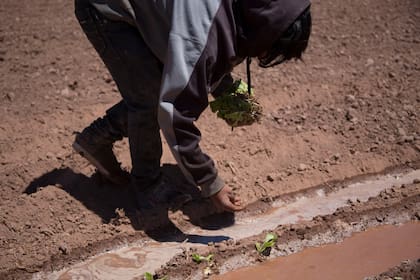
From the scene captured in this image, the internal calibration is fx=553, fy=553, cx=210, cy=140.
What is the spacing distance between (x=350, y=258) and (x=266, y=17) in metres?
1.57

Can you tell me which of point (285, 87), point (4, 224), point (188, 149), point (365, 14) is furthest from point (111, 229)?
point (365, 14)

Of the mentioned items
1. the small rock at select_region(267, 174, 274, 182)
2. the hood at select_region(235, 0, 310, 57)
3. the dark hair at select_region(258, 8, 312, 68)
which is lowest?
the small rock at select_region(267, 174, 274, 182)

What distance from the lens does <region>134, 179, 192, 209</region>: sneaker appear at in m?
3.13

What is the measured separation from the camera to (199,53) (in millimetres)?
2109

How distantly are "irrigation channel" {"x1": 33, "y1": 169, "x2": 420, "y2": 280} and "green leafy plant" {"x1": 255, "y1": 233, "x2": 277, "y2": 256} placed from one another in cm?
4

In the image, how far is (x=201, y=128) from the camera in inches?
151

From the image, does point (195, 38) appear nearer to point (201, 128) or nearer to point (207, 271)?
point (207, 271)

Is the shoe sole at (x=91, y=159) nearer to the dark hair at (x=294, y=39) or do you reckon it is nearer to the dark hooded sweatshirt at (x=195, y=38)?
the dark hooded sweatshirt at (x=195, y=38)

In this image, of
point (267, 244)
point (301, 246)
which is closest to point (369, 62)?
point (301, 246)

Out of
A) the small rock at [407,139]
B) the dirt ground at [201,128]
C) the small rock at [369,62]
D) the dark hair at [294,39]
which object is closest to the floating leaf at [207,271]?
the dirt ground at [201,128]

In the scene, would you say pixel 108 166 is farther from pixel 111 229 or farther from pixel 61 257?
pixel 61 257

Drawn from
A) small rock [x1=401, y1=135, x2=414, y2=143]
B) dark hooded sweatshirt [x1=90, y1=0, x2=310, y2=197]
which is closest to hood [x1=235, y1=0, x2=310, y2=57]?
dark hooded sweatshirt [x1=90, y1=0, x2=310, y2=197]

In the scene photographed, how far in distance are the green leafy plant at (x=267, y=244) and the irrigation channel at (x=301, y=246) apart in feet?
0.13

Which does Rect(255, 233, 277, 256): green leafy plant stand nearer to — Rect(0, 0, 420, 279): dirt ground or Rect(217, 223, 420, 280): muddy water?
Rect(217, 223, 420, 280): muddy water
